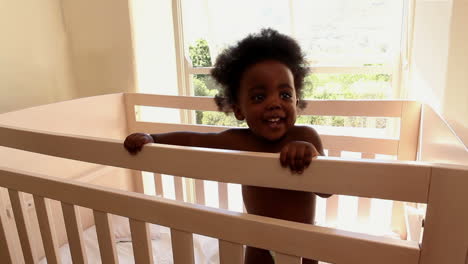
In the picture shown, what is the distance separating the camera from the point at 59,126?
131 centimetres

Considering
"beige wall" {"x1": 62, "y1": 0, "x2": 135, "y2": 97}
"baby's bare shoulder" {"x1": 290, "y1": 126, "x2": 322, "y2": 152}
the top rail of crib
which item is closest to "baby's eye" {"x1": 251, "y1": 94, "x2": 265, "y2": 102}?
"baby's bare shoulder" {"x1": 290, "y1": 126, "x2": 322, "y2": 152}

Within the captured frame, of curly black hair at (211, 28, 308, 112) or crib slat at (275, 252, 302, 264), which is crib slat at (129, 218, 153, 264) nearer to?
crib slat at (275, 252, 302, 264)

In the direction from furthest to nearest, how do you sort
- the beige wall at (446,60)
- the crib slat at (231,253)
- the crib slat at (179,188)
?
the crib slat at (179,188)
the beige wall at (446,60)
the crib slat at (231,253)

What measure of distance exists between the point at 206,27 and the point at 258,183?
147 cm

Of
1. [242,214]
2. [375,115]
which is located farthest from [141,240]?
[375,115]

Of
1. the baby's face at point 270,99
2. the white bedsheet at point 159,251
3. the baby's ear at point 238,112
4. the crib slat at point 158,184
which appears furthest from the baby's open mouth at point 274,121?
the crib slat at point 158,184

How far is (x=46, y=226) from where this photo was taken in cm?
72

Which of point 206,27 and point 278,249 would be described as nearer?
point 278,249

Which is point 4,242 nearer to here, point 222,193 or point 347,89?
point 222,193

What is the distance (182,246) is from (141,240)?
0.09 m

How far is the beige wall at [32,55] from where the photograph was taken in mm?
1475

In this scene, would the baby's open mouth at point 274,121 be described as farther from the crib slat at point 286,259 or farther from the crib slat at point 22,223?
the crib slat at point 22,223

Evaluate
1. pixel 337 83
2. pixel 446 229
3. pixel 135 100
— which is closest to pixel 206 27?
pixel 135 100

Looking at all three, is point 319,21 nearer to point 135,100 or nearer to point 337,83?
point 337,83
